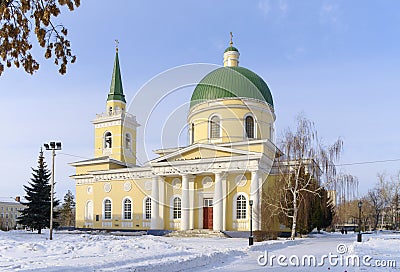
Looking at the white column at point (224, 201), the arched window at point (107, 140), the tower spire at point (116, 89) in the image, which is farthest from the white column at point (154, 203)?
the tower spire at point (116, 89)

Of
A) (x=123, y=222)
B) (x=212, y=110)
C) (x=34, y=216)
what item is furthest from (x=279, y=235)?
(x=34, y=216)

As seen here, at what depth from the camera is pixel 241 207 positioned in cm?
3362

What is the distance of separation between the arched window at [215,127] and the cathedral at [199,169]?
0.09 meters

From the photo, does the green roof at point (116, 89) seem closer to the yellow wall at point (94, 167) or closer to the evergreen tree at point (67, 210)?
the yellow wall at point (94, 167)

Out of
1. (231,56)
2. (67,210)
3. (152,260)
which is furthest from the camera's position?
(67,210)

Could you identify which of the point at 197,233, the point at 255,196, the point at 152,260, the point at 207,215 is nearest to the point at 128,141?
the point at 207,215

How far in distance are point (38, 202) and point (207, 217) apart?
16.1 meters

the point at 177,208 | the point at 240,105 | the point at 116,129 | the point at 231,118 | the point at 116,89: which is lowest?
the point at 177,208

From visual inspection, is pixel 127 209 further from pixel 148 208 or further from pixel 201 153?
pixel 201 153

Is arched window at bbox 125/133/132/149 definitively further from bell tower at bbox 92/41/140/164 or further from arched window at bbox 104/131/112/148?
arched window at bbox 104/131/112/148

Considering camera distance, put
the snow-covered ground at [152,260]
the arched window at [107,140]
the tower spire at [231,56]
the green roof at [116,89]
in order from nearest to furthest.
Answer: the snow-covered ground at [152,260], the tower spire at [231,56], the arched window at [107,140], the green roof at [116,89]

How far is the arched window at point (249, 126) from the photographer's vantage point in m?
38.5

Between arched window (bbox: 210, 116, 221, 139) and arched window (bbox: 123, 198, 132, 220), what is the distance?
413 inches

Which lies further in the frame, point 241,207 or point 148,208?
point 148,208
